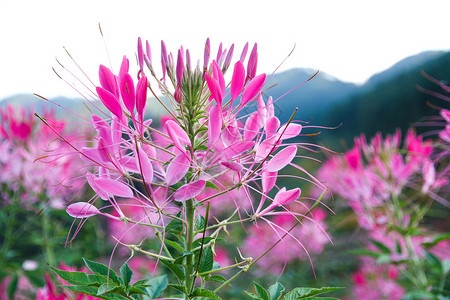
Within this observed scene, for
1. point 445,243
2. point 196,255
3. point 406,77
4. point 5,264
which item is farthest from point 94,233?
point 406,77

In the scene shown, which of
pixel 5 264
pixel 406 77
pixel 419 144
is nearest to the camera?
pixel 419 144

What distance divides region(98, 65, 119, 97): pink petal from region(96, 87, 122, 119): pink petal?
0.08 ft

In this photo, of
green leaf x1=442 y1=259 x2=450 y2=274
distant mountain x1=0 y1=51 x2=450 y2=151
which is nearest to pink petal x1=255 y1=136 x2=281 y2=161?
green leaf x1=442 y1=259 x2=450 y2=274

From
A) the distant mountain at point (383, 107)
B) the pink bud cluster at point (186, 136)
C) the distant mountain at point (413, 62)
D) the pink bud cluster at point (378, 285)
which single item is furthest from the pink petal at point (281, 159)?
the distant mountain at point (383, 107)

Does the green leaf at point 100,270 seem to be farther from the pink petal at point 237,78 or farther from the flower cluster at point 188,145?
the pink petal at point 237,78

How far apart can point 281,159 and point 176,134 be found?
0.28 meters

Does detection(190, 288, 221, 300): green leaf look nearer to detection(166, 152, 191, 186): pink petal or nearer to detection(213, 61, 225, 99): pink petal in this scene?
detection(166, 152, 191, 186): pink petal

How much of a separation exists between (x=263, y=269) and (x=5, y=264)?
8.05 feet

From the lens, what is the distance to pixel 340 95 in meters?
7.59

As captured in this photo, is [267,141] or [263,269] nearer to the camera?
[267,141]

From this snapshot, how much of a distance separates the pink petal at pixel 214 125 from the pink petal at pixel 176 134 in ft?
0.20

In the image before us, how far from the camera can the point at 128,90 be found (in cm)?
77

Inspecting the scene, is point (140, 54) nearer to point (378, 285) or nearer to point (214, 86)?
point (214, 86)

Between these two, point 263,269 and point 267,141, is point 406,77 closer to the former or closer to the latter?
point 263,269
